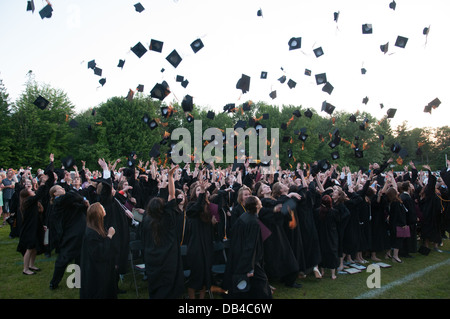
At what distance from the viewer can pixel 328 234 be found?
6.59 meters

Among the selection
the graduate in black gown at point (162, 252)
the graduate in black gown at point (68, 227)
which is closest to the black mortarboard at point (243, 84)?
the graduate in black gown at point (68, 227)

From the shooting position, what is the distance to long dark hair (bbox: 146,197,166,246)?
14.7ft

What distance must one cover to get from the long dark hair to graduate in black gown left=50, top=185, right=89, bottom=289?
1.88m

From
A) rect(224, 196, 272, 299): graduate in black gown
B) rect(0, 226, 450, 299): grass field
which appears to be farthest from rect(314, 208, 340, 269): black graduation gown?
rect(224, 196, 272, 299): graduate in black gown

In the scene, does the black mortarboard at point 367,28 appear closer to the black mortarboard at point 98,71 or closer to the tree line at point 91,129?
the black mortarboard at point 98,71

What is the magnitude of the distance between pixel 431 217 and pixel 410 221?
4.20 feet

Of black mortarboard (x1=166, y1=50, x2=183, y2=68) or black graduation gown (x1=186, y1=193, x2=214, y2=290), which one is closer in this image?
black graduation gown (x1=186, y1=193, x2=214, y2=290)

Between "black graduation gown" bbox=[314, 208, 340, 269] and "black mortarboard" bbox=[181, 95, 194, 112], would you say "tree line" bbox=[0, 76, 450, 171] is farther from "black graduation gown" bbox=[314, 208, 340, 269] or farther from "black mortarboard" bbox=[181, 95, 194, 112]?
"black graduation gown" bbox=[314, 208, 340, 269]

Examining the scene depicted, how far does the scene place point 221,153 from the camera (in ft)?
Answer: 125

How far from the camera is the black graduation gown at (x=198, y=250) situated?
5.01m

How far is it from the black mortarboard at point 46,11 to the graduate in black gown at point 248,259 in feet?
25.9

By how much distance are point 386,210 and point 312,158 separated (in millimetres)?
37670

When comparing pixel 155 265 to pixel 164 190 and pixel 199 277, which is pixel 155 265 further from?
pixel 164 190

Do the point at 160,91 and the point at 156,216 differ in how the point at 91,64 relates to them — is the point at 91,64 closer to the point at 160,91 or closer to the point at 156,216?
the point at 160,91
